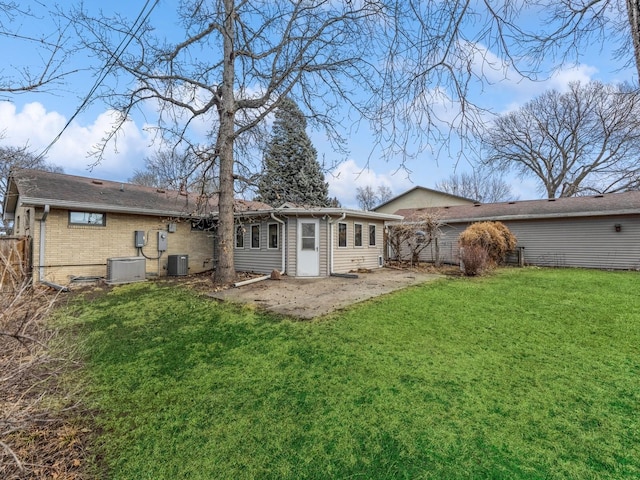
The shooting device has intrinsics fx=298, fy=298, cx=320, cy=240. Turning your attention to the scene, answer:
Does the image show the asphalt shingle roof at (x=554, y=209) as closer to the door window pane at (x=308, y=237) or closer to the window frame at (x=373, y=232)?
the window frame at (x=373, y=232)

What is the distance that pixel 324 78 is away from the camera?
19.1ft

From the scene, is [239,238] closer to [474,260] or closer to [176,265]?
[176,265]

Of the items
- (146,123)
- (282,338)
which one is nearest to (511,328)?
(282,338)

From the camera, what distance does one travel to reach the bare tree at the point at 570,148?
18703mm

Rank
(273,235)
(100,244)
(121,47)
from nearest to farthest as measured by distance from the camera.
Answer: (121,47) < (100,244) < (273,235)

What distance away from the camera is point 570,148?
72.5 feet

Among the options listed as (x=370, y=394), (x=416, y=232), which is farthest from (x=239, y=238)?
(x=370, y=394)

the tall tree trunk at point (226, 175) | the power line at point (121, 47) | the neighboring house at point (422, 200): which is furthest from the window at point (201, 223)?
the neighboring house at point (422, 200)

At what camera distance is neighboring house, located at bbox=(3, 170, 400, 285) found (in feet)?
29.8

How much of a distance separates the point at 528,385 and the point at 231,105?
9.86m

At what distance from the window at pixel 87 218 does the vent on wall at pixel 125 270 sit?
137cm

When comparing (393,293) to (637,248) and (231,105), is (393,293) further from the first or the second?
(637,248)

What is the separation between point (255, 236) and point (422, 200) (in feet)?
56.3

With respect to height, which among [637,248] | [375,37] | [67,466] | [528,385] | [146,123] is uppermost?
[146,123]
